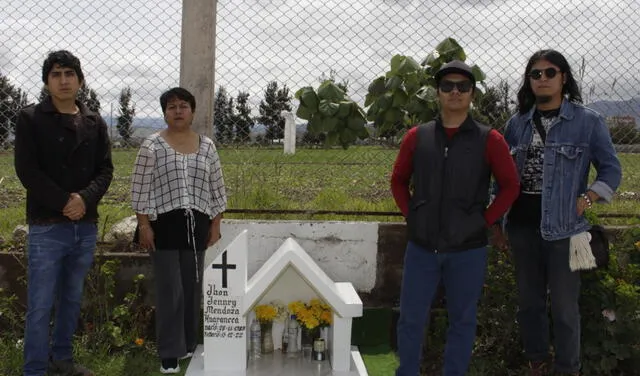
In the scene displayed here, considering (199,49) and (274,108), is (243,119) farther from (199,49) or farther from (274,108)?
(199,49)

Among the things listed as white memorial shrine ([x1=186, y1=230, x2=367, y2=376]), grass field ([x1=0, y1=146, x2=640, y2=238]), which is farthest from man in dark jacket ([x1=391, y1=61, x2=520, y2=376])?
grass field ([x1=0, y1=146, x2=640, y2=238])

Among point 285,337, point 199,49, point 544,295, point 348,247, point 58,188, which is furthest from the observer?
point 348,247

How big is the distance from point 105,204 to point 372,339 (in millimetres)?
2699

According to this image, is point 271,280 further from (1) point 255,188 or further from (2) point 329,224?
(1) point 255,188

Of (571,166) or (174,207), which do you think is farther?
(174,207)

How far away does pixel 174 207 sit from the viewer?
12.0 ft

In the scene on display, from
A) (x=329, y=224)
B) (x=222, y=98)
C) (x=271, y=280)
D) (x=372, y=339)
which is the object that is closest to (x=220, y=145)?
(x=222, y=98)

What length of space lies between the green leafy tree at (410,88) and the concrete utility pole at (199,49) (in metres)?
1.11

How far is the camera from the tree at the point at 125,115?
419 cm

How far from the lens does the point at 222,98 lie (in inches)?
176

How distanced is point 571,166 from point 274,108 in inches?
80.1

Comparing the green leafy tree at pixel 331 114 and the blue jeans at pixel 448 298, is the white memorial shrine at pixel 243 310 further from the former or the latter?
the green leafy tree at pixel 331 114

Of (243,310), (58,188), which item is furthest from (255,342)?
(58,188)

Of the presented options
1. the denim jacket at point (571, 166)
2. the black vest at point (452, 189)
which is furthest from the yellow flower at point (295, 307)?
the denim jacket at point (571, 166)
